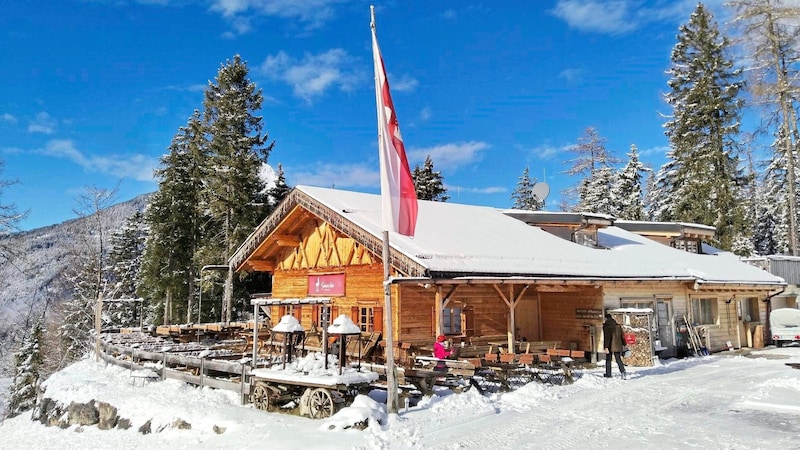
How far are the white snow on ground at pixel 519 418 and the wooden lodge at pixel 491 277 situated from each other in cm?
277

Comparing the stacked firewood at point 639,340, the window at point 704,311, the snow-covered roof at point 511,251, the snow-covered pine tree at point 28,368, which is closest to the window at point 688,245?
the snow-covered roof at point 511,251

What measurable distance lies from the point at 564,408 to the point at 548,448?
2894mm

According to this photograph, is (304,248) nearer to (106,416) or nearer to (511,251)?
(511,251)

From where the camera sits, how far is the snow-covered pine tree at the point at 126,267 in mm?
39562

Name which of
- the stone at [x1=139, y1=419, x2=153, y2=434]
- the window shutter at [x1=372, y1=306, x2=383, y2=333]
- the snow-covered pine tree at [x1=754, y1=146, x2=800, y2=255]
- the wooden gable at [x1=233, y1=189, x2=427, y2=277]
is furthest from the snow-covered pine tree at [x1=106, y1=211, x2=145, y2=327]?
the snow-covered pine tree at [x1=754, y1=146, x2=800, y2=255]

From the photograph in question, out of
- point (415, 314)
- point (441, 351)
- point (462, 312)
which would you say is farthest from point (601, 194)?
point (441, 351)

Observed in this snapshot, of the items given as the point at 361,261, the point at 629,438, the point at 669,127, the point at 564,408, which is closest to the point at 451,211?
the point at 361,261

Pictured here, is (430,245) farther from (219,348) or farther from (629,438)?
(219,348)

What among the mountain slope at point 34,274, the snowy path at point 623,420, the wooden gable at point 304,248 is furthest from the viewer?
the mountain slope at point 34,274

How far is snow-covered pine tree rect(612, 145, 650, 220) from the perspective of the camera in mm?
42875

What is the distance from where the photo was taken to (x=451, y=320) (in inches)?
658

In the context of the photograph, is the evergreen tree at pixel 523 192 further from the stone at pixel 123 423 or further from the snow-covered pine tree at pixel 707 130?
the stone at pixel 123 423

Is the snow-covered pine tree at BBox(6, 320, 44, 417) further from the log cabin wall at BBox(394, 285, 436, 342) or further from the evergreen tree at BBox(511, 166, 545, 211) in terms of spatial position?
the evergreen tree at BBox(511, 166, 545, 211)

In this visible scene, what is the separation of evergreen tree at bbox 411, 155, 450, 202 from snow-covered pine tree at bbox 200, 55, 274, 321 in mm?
15135
